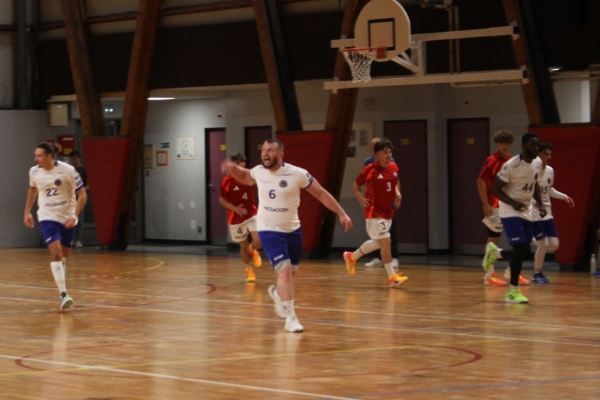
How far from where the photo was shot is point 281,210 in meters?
9.79

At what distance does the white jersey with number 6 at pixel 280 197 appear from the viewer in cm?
979

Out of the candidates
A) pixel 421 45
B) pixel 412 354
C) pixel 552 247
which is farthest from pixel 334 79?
pixel 412 354

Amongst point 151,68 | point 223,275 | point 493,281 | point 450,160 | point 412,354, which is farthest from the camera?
point 151,68

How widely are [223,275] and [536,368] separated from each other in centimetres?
861

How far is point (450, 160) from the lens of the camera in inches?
774

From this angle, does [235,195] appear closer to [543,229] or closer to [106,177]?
[543,229]

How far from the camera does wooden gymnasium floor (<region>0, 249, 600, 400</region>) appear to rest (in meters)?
7.06

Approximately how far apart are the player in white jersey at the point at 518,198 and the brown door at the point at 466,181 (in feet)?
24.5

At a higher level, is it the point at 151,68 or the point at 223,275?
the point at 151,68

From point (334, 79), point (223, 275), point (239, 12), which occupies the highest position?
point (239, 12)

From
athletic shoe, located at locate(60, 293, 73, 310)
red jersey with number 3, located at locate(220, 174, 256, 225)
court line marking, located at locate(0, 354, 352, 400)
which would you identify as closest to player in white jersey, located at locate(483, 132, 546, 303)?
red jersey with number 3, located at locate(220, 174, 256, 225)

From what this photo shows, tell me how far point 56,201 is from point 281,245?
3367mm

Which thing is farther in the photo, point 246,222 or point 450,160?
point 450,160

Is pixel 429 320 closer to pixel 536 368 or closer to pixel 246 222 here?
pixel 536 368
